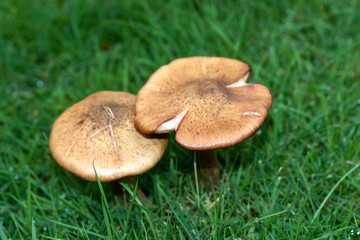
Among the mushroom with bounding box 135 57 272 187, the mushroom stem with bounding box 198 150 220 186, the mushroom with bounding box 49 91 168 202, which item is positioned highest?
the mushroom with bounding box 135 57 272 187

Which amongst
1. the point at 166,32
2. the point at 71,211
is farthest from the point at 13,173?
the point at 166,32

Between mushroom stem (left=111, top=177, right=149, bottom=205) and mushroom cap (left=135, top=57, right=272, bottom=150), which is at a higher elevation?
mushroom cap (left=135, top=57, right=272, bottom=150)

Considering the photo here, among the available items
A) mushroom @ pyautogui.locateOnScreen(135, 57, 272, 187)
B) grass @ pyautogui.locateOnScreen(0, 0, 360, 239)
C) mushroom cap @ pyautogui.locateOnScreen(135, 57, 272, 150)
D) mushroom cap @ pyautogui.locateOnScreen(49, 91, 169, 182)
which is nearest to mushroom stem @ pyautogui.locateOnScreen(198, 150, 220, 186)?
mushroom @ pyautogui.locateOnScreen(135, 57, 272, 187)

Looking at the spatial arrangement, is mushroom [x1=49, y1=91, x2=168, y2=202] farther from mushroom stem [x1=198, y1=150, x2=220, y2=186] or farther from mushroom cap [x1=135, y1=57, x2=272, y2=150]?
mushroom stem [x1=198, y1=150, x2=220, y2=186]

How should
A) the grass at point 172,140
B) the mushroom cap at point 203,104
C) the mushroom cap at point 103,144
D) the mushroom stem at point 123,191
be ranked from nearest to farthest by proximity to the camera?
the mushroom cap at point 203,104 < the mushroom cap at point 103,144 < the grass at point 172,140 < the mushroom stem at point 123,191

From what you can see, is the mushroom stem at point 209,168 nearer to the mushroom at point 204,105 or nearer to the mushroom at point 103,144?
the mushroom at point 204,105

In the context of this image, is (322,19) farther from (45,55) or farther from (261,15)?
(45,55)

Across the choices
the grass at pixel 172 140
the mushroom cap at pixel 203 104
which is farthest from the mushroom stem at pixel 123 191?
the mushroom cap at pixel 203 104

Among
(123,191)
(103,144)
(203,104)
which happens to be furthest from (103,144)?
(203,104)
